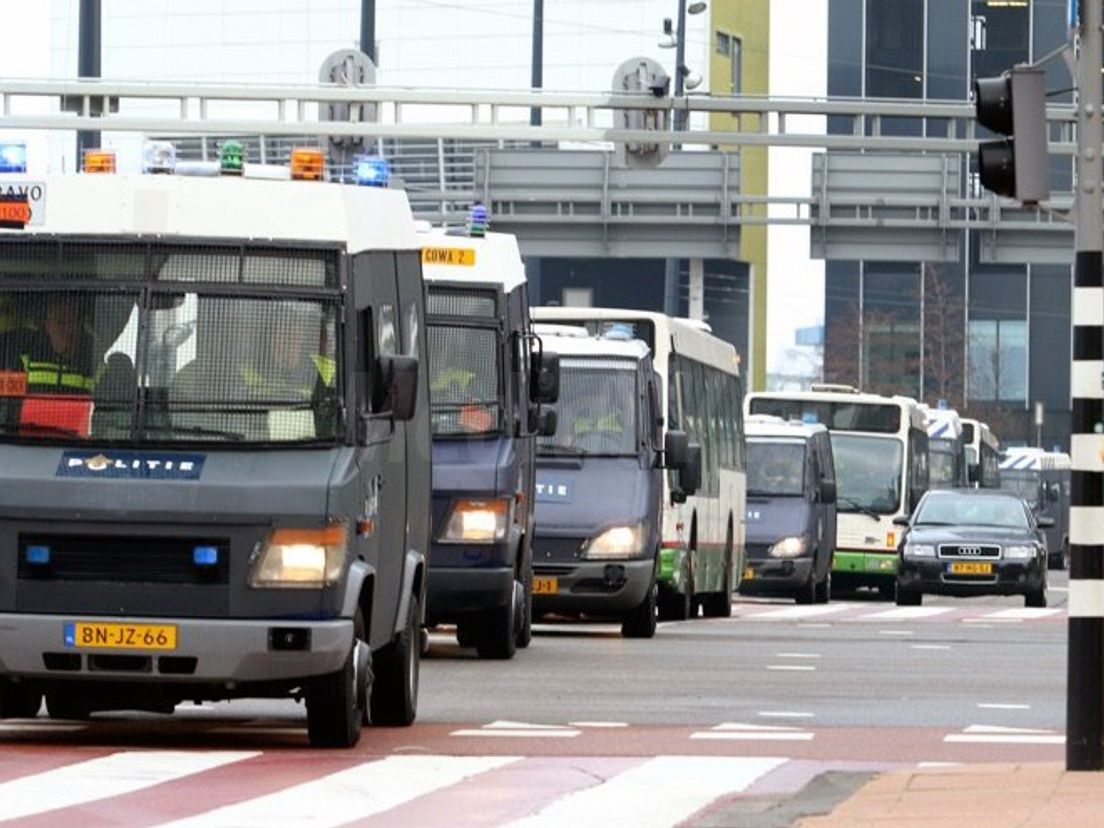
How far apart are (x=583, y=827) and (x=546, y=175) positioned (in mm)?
47291

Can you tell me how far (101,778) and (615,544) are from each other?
15165 millimetres

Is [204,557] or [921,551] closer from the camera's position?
[204,557]

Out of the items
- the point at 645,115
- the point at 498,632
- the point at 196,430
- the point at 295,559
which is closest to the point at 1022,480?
the point at 645,115

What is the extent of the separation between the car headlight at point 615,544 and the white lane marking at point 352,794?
529 inches

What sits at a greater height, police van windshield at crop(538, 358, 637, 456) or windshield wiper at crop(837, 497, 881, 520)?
police van windshield at crop(538, 358, 637, 456)

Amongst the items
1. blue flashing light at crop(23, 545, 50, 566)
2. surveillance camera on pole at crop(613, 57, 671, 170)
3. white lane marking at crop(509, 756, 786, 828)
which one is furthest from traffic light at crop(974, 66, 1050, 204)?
surveillance camera on pole at crop(613, 57, 671, 170)

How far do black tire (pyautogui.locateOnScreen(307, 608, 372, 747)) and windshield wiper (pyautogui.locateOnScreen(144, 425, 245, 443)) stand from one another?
93cm

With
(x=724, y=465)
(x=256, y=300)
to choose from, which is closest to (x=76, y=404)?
(x=256, y=300)

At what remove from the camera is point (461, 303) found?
2491cm

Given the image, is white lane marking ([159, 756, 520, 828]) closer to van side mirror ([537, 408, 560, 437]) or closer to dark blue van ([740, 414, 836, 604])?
van side mirror ([537, 408, 560, 437])

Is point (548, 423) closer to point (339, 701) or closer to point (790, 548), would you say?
point (339, 701)

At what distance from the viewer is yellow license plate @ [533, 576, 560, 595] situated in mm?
28938

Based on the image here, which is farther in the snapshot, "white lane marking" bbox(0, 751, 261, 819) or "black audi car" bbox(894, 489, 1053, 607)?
"black audi car" bbox(894, 489, 1053, 607)

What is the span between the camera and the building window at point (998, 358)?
110 meters
